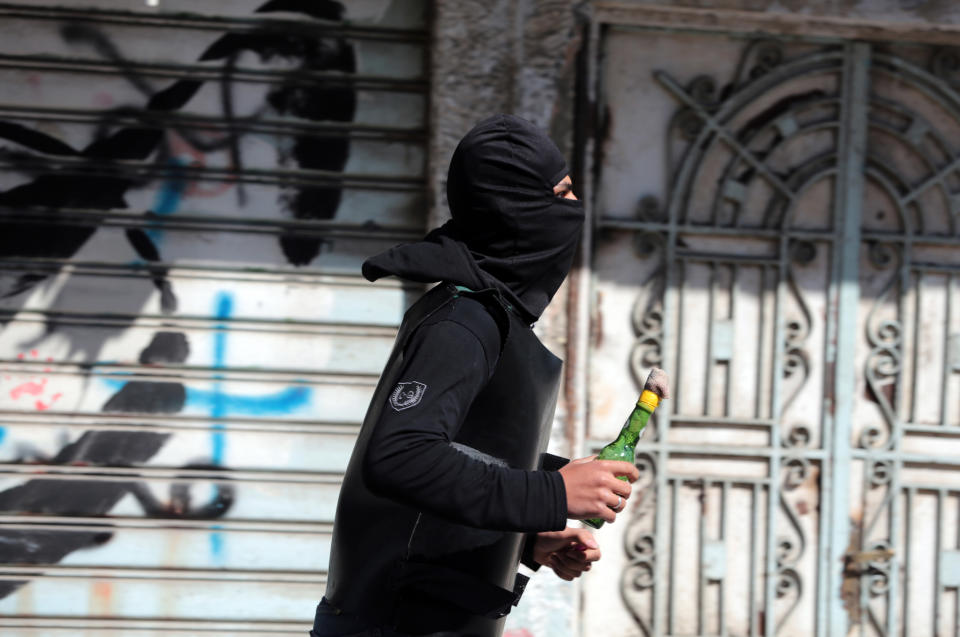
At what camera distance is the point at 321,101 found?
4.07 meters

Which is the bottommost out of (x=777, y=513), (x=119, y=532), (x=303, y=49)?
(x=119, y=532)

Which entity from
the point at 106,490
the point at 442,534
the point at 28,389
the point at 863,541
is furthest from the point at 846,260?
the point at 28,389

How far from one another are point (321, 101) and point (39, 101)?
1.18 meters

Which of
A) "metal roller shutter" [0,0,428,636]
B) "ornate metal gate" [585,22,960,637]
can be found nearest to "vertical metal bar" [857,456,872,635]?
"ornate metal gate" [585,22,960,637]

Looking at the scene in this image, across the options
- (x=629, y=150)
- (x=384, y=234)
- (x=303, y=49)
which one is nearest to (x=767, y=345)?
(x=629, y=150)

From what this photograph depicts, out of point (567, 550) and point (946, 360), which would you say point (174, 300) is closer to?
point (567, 550)

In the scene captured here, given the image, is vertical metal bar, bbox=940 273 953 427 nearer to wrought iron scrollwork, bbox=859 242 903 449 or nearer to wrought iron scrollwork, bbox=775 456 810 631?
wrought iron scrollwork, bbox=859 242 903 449

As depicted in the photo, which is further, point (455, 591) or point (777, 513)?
point (777, 513)

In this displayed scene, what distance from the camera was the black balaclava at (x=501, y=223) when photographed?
5.85ft

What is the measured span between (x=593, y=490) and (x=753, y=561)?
8.59 feet

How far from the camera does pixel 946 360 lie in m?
4.09

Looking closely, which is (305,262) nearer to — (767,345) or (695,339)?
(695,339)

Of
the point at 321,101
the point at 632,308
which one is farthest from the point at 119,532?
the point at 632,308

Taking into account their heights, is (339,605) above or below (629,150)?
below
